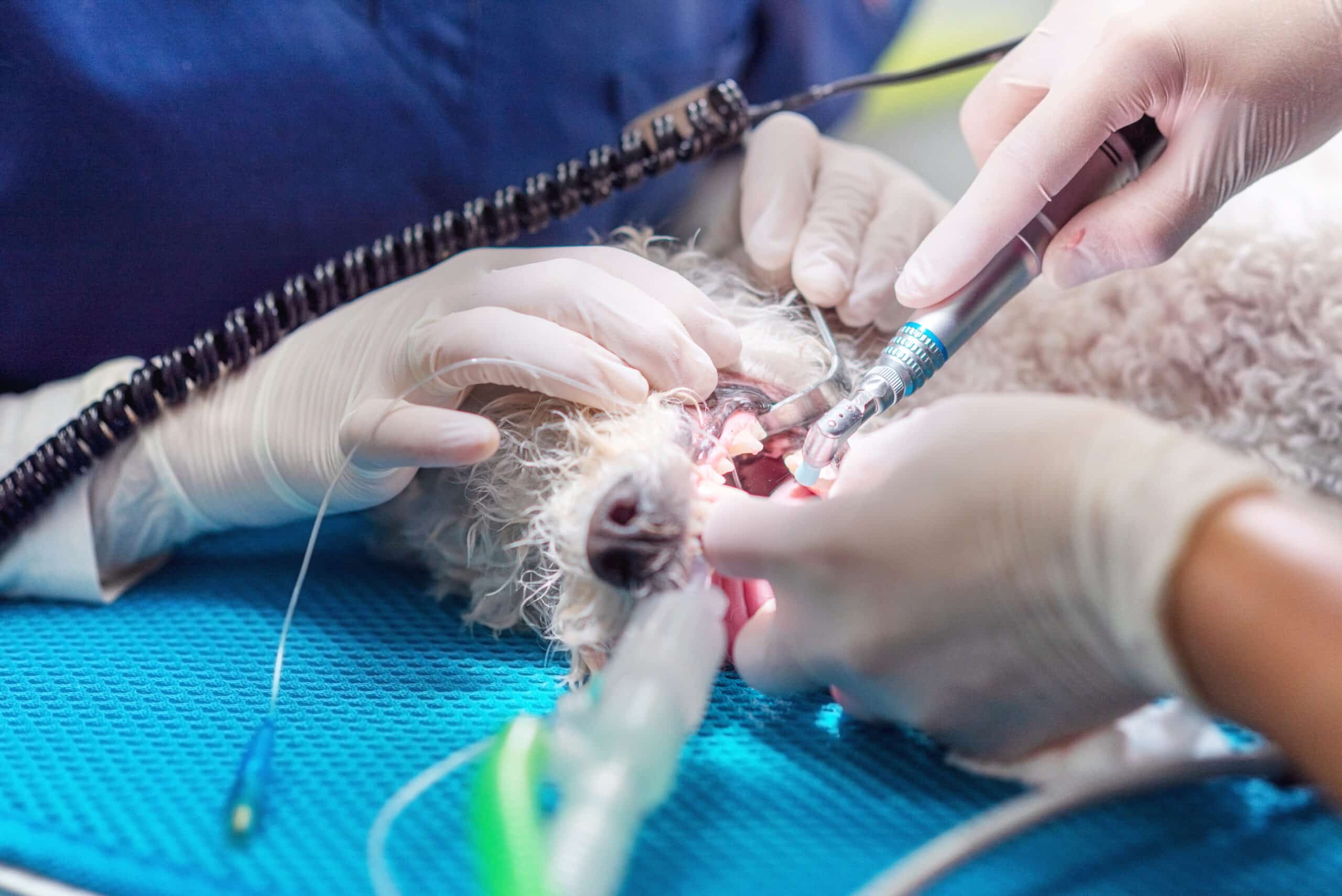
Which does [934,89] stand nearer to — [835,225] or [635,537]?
[835,225]

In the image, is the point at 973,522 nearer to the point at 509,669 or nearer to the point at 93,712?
the point at 509,669

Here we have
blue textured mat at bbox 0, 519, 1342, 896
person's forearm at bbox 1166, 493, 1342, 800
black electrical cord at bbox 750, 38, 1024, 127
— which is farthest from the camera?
black electrical cord at bbox 750, 38, 1024, 127

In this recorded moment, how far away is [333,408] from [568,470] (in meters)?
0.23

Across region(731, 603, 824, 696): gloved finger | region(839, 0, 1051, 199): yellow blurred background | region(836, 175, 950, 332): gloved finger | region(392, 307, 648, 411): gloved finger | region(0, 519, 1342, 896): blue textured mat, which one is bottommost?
region(0, 519, 1342, 896): blue textured mat

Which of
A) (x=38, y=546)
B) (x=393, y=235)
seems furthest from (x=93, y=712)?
(x=393, y=235)

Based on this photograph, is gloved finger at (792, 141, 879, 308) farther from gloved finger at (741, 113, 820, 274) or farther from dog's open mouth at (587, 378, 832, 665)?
dog's open mouth at (587, 378, 832, 665)

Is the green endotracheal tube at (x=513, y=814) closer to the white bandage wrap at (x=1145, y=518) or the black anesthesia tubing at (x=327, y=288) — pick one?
the white bandage wrap at (x=1145, y=518)

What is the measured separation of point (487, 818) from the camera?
1.66 ft

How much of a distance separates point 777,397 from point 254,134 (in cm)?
55

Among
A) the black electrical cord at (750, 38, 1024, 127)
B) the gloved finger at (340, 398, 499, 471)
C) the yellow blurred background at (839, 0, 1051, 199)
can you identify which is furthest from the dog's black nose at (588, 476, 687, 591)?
the yellow blurred background at (839, 0, 1051, 199)

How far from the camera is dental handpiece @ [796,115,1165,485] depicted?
0.64 m

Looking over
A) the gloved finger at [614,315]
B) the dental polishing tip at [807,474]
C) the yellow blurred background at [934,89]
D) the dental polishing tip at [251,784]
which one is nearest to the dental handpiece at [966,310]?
the dental polishing tip at [807,474]

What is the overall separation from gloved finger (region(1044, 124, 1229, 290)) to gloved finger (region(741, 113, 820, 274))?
243mm

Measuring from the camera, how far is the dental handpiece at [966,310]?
642mm
